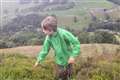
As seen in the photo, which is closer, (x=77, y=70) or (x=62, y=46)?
(x=62, y=46)

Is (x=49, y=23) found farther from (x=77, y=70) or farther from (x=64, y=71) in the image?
(x=77, y=70)

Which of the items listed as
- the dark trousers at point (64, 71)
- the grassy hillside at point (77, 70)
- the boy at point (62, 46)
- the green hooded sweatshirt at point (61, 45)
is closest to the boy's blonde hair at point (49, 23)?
the boy at point (62, 46)

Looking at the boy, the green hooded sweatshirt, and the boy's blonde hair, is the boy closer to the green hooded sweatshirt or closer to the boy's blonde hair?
the green hooded sweatshirt

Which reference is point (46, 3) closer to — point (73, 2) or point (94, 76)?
point (73, 2)

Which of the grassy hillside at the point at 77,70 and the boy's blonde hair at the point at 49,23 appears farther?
the grassy hillside at the point at 77,70

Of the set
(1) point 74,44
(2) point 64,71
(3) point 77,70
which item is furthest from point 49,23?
(3) point 77,70

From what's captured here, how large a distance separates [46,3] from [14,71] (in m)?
60.3

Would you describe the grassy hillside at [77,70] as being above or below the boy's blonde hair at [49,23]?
below

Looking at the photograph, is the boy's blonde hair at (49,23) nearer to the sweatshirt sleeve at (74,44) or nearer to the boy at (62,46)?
the boy at (62,46)

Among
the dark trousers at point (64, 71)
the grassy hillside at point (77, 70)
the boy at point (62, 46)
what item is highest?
the boy at point (62, 46)

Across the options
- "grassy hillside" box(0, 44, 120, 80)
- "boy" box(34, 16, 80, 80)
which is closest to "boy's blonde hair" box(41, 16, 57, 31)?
"boy" box(34, 16, 80, 80)

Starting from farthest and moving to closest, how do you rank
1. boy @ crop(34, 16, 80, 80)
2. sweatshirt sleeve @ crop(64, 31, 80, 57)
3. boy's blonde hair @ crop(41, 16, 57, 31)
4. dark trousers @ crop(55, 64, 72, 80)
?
dark trousers @ crop(55, 64, 72, 80)
boy @ crop(34, 16, 80, 80)
sweatshirt sleeve @ crop(64, 31, 80, 57)
boy's blonde hair @ crop(41, 16, 57, 31)

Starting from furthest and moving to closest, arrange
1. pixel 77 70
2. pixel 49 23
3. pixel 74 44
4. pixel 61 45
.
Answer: pixel 77 70, pixel 61 45, pixel 74 44, pixel 49 23

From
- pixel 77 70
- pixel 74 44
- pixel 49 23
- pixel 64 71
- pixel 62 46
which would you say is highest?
pixel 49 23
